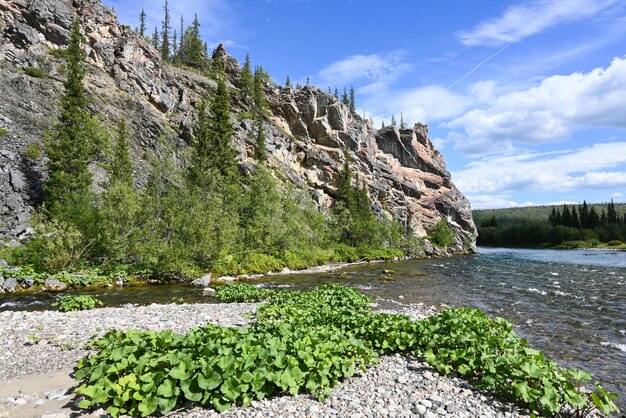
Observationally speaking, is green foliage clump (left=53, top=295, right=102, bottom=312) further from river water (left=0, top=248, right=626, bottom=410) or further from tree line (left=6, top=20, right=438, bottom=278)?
A: tree line (left=6, top=20, right=438, bottom=278)

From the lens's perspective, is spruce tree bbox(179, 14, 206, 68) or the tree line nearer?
the tree line

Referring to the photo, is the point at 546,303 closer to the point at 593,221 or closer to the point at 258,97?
the point at 258,97

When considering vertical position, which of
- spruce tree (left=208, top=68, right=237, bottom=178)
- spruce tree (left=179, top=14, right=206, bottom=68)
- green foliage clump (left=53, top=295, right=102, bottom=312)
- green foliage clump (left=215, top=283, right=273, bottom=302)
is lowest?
green foliage clump (left=215, top=283, right=273, bottom=302)

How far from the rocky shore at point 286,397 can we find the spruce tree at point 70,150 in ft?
106

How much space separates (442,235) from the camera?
4136 inches

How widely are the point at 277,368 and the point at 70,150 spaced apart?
47102mm

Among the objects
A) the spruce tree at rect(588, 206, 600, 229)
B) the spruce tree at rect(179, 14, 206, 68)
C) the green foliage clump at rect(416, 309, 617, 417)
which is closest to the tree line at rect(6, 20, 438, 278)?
the green foliage clump at rect(416, 309, 617, 417)

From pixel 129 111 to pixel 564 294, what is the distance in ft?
225

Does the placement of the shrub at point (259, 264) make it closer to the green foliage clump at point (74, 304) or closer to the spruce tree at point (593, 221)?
the green foliage clump at point (74, 304)

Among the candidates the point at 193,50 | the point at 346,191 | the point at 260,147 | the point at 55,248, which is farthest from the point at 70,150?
the point at 193,50

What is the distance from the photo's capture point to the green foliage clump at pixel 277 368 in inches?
250

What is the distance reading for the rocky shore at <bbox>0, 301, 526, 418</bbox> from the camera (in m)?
6.44

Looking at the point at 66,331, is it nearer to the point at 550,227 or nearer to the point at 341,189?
the point at 341,189

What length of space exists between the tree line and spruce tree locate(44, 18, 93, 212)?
0.11 metres
